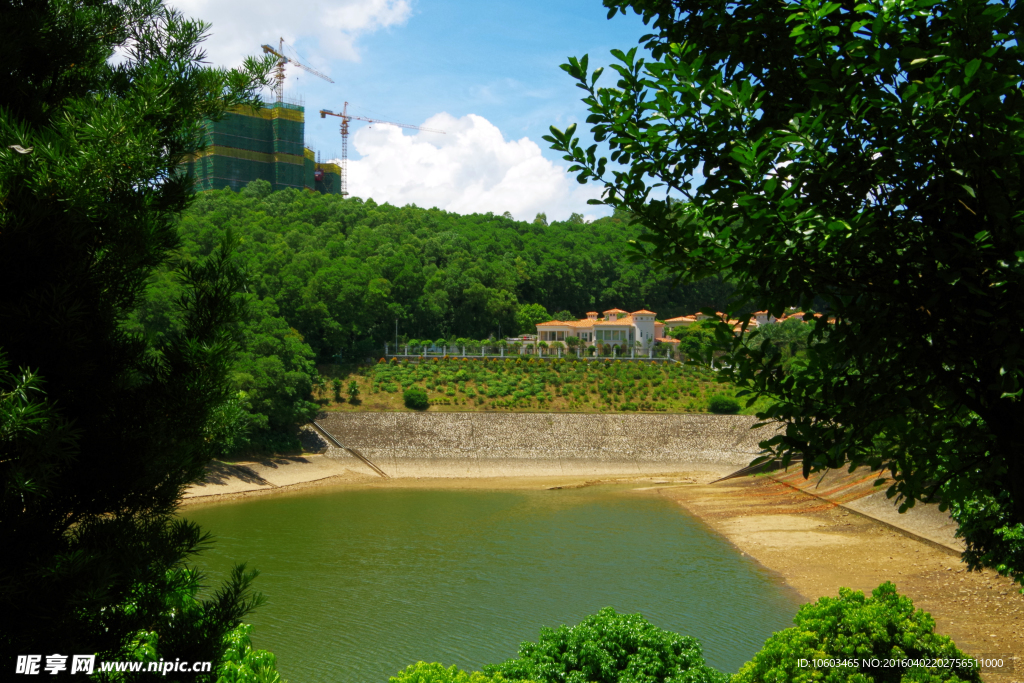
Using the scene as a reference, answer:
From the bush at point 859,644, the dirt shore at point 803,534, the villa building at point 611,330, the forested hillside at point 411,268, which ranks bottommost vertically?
the dirt shore at point 803,534

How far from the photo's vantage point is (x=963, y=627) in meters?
11.8

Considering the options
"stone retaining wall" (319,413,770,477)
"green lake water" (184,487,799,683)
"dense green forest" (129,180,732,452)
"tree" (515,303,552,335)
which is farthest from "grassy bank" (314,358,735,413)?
"green lake water" (184,487,799,683)

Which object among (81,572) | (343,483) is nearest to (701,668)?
(81,572)

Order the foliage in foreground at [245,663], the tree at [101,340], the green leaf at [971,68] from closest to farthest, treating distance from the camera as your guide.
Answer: the green leaf at [971,68] → the tree at [101,340] → the foliage in foreground at [245,663]

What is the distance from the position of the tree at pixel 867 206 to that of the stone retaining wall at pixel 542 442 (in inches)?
1173

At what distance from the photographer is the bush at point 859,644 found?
629 centimetres

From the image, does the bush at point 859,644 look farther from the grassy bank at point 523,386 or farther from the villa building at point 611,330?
the villa building at point 611,330

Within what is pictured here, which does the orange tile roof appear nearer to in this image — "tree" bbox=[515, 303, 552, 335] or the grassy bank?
"tree" bbox=[515, 303, 552, 335]

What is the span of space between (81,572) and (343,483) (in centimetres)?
2742

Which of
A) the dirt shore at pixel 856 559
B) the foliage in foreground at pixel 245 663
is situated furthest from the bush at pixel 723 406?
the foliage in foreground at pixel 245 663

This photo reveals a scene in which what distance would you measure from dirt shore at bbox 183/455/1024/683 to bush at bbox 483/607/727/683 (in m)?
4.08

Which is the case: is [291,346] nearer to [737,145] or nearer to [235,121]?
[737,145]

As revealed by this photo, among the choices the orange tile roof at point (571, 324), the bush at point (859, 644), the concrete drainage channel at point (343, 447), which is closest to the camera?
the bush at point (859, 644)

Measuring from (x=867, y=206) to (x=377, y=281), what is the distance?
46.0 meters
